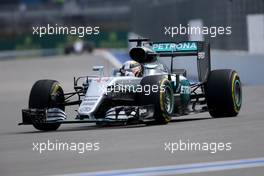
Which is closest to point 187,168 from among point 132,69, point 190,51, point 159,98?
point 159,98

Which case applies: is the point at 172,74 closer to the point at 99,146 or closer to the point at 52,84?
the point at 52,84

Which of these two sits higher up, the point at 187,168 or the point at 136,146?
the point at 136,146

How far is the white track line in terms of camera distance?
29.3 feet

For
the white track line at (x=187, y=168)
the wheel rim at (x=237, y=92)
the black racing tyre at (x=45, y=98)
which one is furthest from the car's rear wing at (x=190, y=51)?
the white track line at (x=187, y=168)

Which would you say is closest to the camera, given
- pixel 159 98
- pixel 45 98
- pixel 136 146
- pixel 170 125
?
pixel 136 146

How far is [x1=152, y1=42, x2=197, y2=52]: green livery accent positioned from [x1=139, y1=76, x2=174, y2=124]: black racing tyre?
189 cm

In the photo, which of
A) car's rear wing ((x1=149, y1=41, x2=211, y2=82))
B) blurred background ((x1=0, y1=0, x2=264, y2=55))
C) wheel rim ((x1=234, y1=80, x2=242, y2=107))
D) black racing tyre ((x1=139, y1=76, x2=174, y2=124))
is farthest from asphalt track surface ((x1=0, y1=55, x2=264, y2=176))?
blurred background ((x1=0, y1=0, x2=264, y2=55))

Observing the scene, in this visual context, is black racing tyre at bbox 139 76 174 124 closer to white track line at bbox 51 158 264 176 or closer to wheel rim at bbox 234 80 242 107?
wheel rim at bbox 234 80 242 107

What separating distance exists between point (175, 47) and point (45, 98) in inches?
109

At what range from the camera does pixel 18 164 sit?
10109 millimetres

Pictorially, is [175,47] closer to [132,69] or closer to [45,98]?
[132,69]

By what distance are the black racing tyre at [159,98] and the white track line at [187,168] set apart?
4.24 m

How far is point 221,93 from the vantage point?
15.0 meters
